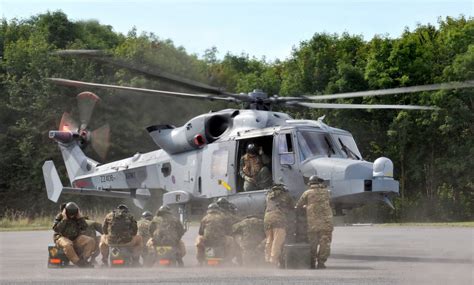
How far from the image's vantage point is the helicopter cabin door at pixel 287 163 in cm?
2033

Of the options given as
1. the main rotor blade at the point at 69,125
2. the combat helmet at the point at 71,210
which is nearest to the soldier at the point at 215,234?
the combat helmet at the point at 71,210

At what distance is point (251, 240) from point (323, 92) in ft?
115

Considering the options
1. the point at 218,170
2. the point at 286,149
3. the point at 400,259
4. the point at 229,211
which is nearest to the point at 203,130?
the point at 218,170

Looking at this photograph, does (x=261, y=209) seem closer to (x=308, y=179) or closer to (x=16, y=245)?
(x=308, y=179)

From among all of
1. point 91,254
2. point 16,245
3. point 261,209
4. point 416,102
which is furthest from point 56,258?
point 416,102

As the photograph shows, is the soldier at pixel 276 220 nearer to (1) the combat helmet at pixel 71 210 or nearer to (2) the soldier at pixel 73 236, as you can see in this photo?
(2) the soldier at pixel 73 236

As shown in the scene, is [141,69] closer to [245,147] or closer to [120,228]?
[245,147]

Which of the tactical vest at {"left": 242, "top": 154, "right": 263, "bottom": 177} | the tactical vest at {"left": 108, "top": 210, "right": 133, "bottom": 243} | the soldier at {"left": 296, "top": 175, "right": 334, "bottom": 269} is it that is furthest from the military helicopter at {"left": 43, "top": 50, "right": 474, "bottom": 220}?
the tactical vest at {"left": 108, "top": 210, "right": 133, "bottom": 243}

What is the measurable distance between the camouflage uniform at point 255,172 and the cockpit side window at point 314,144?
3.49 ft

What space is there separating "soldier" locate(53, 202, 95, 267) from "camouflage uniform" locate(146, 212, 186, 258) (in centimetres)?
133

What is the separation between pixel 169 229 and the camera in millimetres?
18859

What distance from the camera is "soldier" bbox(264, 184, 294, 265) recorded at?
18.2 meters

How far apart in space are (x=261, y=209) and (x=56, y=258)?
191 inches

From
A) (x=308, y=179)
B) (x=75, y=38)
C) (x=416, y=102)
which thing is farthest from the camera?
(x=75, y=38)
